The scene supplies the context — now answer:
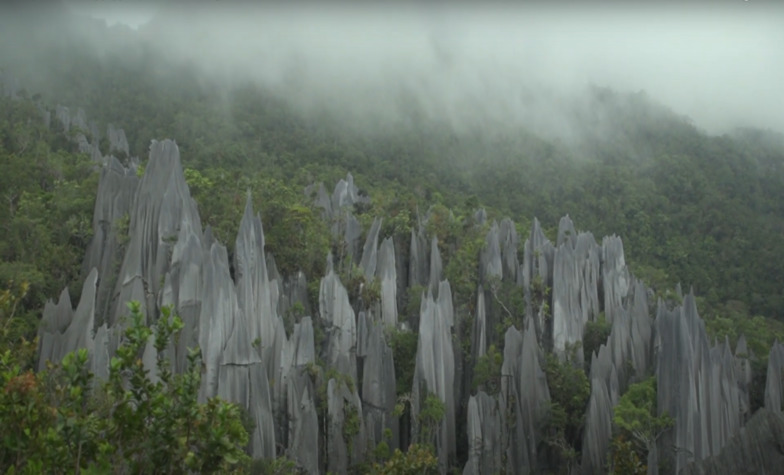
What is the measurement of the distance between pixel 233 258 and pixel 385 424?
833cm

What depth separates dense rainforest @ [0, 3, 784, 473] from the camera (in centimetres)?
693

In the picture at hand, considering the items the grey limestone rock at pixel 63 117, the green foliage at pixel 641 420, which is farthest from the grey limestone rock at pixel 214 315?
the grey limestone rock at pixel 63 117

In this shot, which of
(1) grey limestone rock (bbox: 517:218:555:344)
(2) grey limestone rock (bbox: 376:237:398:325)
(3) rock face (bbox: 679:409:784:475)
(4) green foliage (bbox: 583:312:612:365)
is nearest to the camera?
(3) rock face (bbox: 679:409:784:475)

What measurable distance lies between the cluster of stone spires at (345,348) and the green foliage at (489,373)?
545 mm

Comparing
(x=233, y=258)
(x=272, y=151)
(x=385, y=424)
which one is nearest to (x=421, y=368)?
(x=385, y=424)

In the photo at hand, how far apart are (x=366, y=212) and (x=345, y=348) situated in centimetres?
1252

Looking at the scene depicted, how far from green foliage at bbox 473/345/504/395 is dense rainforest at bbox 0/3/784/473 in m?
0.09

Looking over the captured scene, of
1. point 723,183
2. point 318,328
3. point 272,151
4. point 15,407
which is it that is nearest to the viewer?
point 15,407

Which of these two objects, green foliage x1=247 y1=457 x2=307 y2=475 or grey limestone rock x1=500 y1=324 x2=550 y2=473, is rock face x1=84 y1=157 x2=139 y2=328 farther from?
grey limestone rock x1=500 y1=324 x2=550 y2=473

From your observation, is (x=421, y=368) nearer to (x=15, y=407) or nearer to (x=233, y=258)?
(x=233, y=258)

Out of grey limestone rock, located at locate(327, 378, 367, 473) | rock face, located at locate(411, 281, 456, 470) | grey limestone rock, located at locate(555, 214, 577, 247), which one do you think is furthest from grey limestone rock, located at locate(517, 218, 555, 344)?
grey limestone rock, located at locate(327, 378, 367, 473)

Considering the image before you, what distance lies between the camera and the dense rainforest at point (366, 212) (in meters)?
6.93

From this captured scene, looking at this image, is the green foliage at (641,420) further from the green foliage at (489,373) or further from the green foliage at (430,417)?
the green foliage at (430,417)

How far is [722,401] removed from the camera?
20.0 metres
